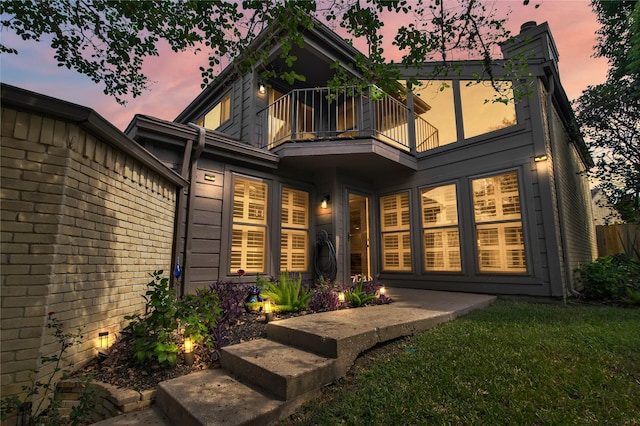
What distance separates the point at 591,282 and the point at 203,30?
260 inches

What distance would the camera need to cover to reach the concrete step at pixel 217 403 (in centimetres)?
171

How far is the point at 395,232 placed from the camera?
21.8 ft

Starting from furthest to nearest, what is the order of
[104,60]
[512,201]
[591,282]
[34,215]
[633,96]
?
[633,96] < [512,201] < [591,282] < [104,60] < [34,215]

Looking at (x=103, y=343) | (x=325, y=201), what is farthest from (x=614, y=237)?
(x=103, y=343)

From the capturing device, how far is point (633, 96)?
642 cm

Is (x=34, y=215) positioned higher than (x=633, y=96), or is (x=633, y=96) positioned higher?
(x=633, y=96)

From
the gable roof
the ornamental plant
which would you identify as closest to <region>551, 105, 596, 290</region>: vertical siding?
the gable roof

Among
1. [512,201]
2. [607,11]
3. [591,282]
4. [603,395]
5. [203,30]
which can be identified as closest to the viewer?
[603,395]

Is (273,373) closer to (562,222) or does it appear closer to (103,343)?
(103,343)

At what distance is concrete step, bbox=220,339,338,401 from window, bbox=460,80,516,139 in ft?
17.6

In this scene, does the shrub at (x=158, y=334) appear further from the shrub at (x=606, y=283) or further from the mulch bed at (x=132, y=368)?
the shrub at (x=606, y=283)

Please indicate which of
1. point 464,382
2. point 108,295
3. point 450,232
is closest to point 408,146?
point 450,232

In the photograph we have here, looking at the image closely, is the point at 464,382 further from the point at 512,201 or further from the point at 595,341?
the point at 512,201

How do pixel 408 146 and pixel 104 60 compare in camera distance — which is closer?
pixel 104 60
